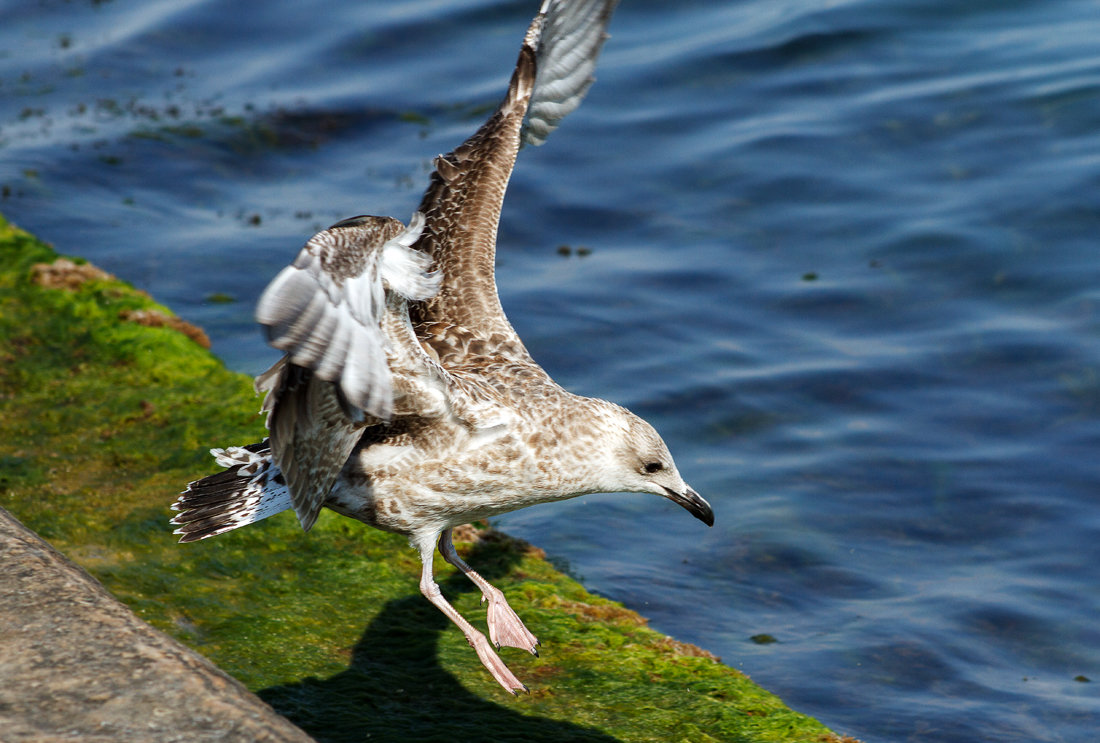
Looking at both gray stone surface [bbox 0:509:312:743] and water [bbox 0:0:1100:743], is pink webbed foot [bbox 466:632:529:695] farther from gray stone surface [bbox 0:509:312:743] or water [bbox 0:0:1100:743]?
water [bbox 0:0:1100:743]

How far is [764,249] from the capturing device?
35.7 feet

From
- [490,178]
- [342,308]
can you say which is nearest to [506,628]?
[342,308]

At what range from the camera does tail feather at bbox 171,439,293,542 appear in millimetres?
5020

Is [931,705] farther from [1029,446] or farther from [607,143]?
[607,143]

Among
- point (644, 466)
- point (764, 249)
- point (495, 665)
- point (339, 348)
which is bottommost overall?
point (495, 665)

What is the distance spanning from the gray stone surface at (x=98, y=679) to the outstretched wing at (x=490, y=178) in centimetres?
219

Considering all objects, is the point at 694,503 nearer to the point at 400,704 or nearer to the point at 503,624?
the point at 503,624

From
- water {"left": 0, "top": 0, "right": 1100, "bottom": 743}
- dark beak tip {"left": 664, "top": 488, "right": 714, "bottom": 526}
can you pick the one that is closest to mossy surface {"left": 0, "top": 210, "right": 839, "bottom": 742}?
dark beak tip {"left": 664, "top": 488, "right": 714, "bottom": 526}

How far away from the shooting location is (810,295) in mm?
10148

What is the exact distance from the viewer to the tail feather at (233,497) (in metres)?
5.02

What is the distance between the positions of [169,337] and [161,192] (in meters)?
4.63

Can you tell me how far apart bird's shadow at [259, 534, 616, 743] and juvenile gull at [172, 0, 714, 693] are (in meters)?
0.21

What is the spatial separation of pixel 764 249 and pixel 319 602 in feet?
21.5

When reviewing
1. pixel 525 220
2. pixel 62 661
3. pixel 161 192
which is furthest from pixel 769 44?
pixel 62 661
